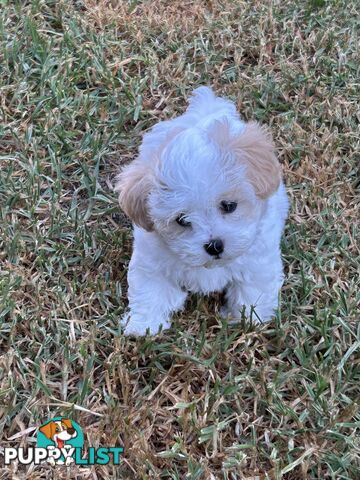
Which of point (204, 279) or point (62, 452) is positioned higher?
point (204, 279)

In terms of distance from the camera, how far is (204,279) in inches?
110

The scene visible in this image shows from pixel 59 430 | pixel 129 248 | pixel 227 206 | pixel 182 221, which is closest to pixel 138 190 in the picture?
pixel 182 221

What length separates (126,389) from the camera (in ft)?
8.84

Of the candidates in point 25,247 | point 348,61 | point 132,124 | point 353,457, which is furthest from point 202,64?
point 353,457

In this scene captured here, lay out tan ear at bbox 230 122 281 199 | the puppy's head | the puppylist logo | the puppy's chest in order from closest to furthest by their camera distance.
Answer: the puppy's head
tan ear at bbox 230 122 281 199
the puppylist logo
the puppy's chest

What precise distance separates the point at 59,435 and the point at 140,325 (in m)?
0.59

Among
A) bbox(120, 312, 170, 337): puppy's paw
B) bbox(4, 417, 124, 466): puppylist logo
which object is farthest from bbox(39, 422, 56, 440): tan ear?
bbox(120, 312, 170, 337): puppy's paw

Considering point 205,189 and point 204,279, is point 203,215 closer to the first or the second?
point 205,189

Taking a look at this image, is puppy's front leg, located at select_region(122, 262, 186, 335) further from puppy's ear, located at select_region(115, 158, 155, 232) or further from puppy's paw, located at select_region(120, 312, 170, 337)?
puppy's ear, located at select_region(115, 158, 155, 232)

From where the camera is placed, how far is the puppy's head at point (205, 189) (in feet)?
7.57

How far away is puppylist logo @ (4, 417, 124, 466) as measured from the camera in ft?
8.32

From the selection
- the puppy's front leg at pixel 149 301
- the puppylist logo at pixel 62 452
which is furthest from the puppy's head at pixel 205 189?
the puppylist logo at pixel 62 452

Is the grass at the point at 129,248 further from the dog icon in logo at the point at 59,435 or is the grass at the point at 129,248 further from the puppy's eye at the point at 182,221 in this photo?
the puppy's eye at the point at 182,221

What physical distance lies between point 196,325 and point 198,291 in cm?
16
